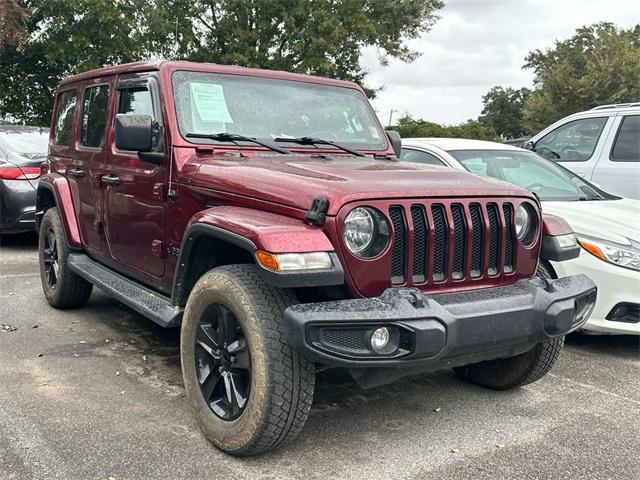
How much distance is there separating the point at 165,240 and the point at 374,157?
4.80 ft

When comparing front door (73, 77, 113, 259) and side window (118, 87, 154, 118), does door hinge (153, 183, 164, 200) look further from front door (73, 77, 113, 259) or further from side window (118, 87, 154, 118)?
front door (73, 77, 113, 259)

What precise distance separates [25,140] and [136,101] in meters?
4.96

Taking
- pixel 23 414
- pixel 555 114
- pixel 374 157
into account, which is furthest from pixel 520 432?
pixel 555 114

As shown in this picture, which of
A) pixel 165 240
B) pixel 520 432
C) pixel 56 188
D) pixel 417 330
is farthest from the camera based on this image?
pixel 56 188

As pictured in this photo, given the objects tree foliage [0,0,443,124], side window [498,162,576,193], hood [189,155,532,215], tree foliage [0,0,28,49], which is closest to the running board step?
hood [189,155,532,215]

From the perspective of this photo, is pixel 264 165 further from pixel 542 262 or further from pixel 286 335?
pixel 542 262

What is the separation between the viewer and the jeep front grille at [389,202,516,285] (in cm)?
288

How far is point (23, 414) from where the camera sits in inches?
133

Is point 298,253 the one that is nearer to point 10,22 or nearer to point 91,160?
point 91,160

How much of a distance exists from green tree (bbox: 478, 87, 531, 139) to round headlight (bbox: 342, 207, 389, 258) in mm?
72101

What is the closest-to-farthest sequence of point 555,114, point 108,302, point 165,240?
point 165,240 < point 108,302 < point 555,114

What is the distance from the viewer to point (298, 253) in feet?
8.68

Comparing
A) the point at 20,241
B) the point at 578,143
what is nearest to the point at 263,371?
the point at 578,143

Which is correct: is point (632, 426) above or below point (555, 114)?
below
